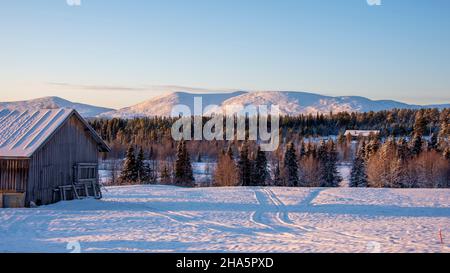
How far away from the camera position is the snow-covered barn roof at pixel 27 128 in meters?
27.0

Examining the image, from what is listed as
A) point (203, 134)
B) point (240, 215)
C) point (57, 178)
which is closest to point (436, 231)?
point (240, 215)

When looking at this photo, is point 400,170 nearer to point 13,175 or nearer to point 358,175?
point 358,175

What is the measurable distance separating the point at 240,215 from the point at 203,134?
109948mm

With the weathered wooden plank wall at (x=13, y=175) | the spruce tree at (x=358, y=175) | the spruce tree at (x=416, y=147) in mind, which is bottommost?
the spruce tree at (x=358, y=175)

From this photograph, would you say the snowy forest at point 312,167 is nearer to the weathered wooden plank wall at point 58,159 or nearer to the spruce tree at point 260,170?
the spruce tree at point 260,170

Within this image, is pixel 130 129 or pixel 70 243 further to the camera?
pixel 130 129

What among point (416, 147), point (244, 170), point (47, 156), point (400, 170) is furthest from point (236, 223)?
point (416, 147)

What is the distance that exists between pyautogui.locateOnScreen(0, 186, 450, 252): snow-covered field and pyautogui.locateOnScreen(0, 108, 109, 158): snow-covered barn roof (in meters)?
3.48

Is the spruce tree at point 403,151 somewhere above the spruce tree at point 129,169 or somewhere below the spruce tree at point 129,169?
above

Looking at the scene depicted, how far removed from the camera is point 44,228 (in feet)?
66.3

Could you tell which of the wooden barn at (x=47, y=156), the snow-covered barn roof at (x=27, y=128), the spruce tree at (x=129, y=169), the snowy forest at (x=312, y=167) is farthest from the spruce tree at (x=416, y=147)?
the snow-covered barn roof at (x=27, y=128)

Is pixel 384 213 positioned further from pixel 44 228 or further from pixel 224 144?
pixel 224 144

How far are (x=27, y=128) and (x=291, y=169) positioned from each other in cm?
4902

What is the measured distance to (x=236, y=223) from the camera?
22750 millimetres
